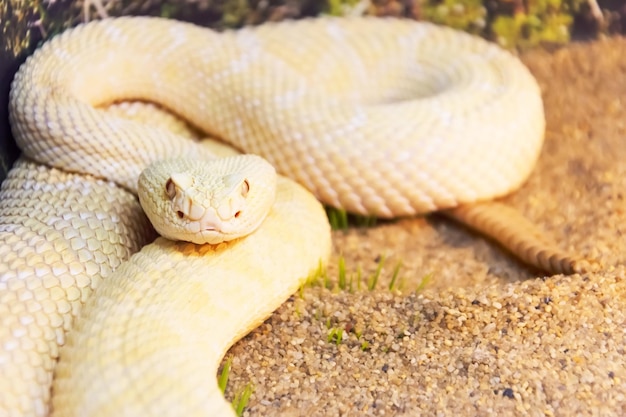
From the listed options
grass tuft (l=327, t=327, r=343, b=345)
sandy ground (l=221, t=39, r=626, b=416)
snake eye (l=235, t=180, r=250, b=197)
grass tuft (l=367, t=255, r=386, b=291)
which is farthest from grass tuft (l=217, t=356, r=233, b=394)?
grass tuft (l=367, t=255, r=386, b=291)

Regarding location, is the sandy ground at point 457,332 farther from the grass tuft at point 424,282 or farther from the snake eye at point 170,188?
the snake eye at point 170,188

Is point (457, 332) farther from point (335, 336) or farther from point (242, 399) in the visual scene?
point (242, 399)

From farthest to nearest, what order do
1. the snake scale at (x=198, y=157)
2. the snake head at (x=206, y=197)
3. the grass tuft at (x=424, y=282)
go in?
the grass tuft at (x=424, y=282) < the snake head at (x=206, y=197) < the snake scale at (x=198, y=157)

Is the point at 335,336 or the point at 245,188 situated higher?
the point at 245,188

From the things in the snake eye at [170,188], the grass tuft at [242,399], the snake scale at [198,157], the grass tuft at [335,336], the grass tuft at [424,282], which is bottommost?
the grass tuft at [424,282]

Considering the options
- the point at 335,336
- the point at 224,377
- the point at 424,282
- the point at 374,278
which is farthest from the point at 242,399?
the point at 424,282

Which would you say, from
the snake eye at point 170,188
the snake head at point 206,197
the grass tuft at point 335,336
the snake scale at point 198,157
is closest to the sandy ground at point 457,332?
the grass tuft at point 335,336

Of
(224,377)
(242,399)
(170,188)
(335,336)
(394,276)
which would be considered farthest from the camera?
(394,276)

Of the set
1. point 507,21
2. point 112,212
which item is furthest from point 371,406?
point 507,21
